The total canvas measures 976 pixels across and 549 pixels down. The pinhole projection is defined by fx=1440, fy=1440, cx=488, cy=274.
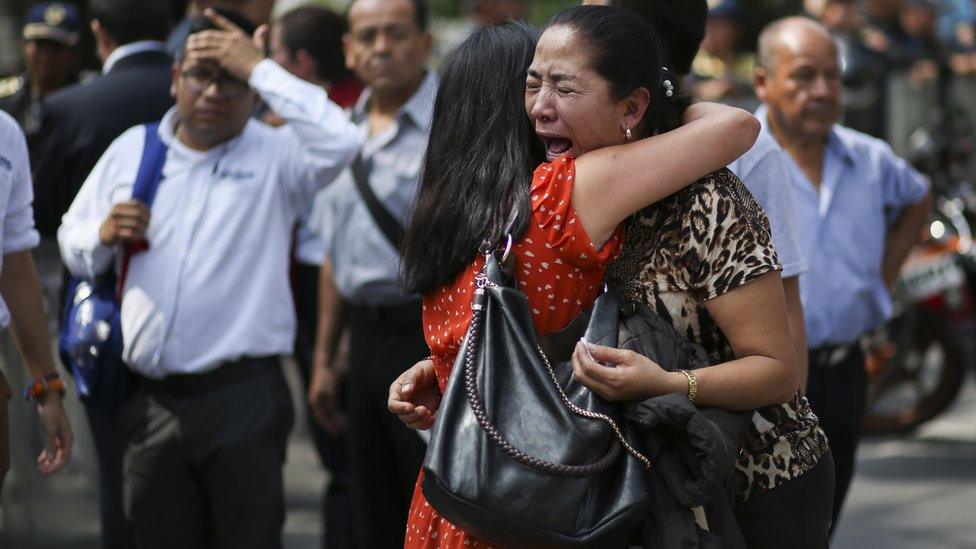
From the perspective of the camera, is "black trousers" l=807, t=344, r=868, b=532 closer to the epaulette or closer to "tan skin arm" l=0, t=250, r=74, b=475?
"tan skin arm" l=0, t=250, r=74, b=475

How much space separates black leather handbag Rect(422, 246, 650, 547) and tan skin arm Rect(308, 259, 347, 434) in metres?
2.93

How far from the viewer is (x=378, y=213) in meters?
5.18

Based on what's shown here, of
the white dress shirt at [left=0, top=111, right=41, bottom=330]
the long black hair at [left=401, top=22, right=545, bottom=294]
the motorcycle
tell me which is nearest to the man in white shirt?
the white dress shirt at [left=0, top=111, right=41, bottom=330]

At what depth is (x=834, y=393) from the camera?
4656mm

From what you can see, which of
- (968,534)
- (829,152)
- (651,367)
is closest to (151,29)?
(829,152)

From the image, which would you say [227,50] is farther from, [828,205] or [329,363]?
[828,205]

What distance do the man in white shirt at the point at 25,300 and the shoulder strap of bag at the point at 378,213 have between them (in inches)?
56.1

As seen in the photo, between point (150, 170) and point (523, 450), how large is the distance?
7.31 ft

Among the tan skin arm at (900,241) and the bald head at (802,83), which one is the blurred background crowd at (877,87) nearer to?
the bald head at (802,83)

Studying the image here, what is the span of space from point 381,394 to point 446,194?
2374mm

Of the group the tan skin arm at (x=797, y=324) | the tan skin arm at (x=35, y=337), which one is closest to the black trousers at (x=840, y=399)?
the tan skin arm at (x=797, y=324)

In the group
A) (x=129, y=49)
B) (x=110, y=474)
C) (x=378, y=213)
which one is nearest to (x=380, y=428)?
(x=378, y=213)

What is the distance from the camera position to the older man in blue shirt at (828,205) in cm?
470

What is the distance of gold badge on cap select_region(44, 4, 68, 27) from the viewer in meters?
6.21
